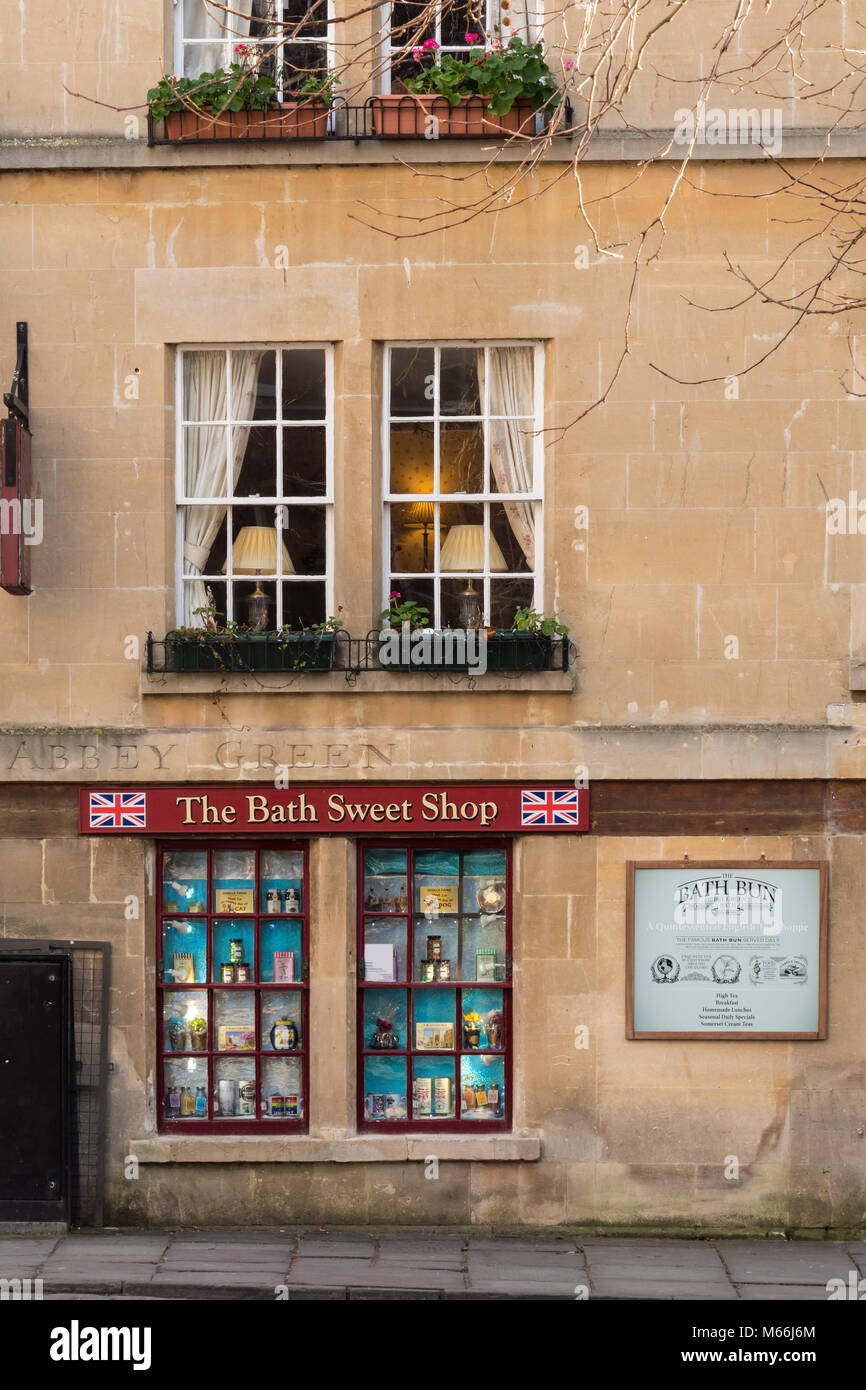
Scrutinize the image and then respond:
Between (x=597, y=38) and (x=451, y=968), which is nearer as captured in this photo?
(x=597, y=38)

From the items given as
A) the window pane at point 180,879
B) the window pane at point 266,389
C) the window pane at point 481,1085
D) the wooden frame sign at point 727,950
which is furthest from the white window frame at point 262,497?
the window pane at point 481,1085

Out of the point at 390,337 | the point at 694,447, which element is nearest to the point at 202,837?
the point at 390,337

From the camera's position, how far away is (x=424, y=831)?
10.1 meters

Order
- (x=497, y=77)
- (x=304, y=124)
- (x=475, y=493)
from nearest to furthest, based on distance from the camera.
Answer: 1. (x=497, y=77)
2. (x=304, y=124)
3. (x=475, y=493)

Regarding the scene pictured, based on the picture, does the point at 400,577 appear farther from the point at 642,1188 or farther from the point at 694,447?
the point at 642,1188

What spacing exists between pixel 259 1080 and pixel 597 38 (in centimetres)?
822

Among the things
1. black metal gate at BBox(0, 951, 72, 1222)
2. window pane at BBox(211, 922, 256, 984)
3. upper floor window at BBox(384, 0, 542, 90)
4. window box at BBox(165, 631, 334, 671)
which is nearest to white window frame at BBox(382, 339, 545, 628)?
window box at BBox(165, 631, 334, 671)

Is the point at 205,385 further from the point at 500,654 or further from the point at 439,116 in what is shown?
the point at 500,654

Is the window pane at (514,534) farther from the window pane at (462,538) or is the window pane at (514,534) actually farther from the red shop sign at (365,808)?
the red shop sign at (365,808)

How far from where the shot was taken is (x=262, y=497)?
1033 cm

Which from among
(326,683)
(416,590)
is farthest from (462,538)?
(326,683)

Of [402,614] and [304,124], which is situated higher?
[304,124]

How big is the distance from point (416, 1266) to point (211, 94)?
8583 millimetres

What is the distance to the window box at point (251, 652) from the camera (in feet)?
Answer: 32.9
